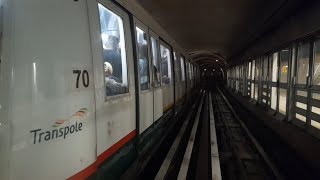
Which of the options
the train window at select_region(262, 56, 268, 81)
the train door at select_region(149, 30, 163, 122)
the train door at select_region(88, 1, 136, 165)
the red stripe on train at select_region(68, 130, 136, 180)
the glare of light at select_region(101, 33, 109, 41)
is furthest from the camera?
the train window at select_region(262, 56, 268, 81)

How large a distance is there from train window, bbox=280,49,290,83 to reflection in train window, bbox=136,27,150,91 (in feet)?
13.8

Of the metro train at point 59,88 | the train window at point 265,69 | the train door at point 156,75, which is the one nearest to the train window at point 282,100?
the train window at point 265,69

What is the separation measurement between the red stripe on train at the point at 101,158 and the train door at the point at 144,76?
0.71 metres

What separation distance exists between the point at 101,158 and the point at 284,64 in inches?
274

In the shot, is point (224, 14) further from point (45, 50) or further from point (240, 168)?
point (45, 50)

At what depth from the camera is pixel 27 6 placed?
2.05 m

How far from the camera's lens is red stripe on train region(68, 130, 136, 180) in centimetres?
261

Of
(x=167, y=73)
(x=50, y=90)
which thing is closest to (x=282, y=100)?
(x=167, y=73)

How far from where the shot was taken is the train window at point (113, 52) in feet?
11.4

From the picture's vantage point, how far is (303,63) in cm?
726

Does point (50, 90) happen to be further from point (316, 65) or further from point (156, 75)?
point (316, 65)

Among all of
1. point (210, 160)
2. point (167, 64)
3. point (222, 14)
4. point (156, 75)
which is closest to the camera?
point (156, 75)

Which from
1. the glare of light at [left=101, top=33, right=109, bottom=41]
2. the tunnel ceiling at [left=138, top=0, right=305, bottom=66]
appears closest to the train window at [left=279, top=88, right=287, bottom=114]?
the tunnel ceiling at [left=138, top=0, right=305, bottom=66]

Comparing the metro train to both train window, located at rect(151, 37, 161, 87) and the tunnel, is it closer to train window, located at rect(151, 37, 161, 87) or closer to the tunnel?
the tunnel
